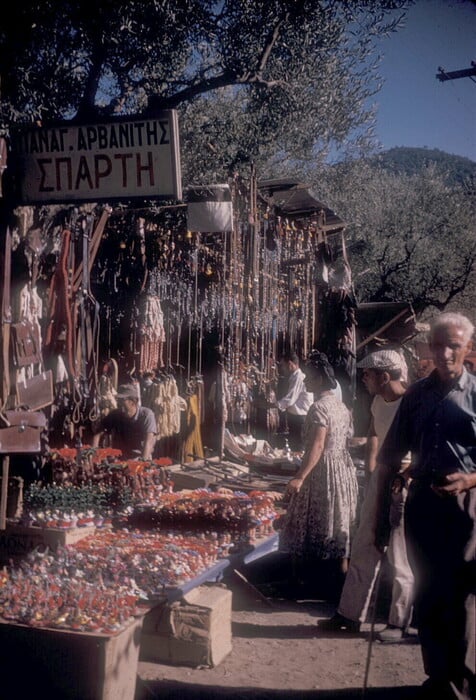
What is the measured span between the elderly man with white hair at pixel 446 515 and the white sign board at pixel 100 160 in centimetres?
180

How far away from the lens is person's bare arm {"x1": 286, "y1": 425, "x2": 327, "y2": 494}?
18.7 ft

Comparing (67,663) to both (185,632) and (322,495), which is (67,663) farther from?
(322,495)

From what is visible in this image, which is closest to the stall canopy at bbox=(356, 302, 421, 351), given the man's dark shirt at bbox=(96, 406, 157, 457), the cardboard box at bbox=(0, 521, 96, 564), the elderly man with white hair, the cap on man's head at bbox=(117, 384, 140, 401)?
the cap on man's head at bbox=(117, 384, 140, 401)

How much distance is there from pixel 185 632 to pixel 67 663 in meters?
1.07

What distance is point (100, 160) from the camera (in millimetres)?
3711

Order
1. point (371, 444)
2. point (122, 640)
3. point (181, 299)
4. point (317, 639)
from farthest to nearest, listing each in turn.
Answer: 1. point (181, 299)
2. point (371, 444)
3. point (317, 639)
4. point (122, 640)

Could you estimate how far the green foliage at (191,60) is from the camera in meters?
9.00

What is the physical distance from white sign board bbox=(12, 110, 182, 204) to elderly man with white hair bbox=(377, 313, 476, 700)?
5.90ft

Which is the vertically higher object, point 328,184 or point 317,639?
point 328,184

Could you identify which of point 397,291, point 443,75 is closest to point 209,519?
point 443,75

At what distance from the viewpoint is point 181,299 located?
10547 millimetres

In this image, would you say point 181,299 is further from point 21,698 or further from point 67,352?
point 21,698

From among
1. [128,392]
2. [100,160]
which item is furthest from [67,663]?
[128,392]

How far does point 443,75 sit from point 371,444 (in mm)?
12685
